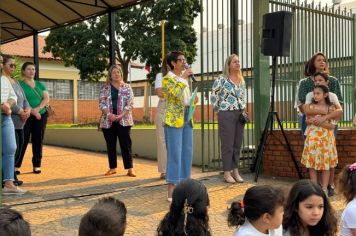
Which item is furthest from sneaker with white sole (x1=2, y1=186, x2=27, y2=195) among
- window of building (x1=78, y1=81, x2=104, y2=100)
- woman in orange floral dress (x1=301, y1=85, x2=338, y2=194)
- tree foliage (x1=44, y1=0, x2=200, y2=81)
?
window of building (x1=78, y1=81, x2=104, y2=100)

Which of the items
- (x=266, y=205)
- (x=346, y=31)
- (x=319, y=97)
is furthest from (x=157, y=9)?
(x=266, y=205)

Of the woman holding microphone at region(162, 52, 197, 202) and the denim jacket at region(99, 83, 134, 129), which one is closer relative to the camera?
the woman holding microphone at region(162, 52, 197, 202)

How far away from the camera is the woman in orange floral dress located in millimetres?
6121

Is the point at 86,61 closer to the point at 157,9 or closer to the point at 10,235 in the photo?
the point at 157,9

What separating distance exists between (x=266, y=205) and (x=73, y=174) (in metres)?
5.81

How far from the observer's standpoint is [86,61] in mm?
23484

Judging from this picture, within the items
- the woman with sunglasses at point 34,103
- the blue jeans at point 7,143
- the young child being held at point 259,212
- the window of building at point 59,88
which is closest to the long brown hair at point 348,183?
the young child being held at point 259,212

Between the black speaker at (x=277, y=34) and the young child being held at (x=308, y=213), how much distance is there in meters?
3.93

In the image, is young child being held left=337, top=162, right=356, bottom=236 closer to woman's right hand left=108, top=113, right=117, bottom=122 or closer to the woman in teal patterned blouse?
the woman in teal patterned blouse

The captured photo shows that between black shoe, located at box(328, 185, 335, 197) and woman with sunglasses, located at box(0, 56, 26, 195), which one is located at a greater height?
woman with sunglasses, located at box(0, 56, 26, 195)

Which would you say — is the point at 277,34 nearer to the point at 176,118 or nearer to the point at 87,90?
the point at 176,118

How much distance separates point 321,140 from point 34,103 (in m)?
4.28

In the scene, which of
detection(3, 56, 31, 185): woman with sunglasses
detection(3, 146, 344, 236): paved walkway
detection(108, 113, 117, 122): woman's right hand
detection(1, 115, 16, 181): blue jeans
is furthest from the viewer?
detection(108, 113, 117, 122): woman's right hand

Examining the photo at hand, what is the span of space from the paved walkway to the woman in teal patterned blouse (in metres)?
0.52
